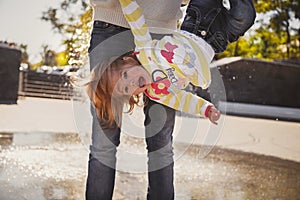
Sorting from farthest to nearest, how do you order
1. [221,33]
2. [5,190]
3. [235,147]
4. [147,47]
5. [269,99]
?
[269,99], [235,147], [5,190], [221,33], [147,47]

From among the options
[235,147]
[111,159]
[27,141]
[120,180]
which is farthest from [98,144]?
[235,147]

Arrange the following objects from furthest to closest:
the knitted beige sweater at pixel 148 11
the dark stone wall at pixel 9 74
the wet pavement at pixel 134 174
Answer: the dark stone wall at pixel 9 74, the wet pavement at pixel 134 174, the knitted beige sweater at pixel 148 11

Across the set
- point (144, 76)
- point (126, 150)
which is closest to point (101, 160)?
point (144, 76)

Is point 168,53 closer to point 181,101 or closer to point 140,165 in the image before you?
point 181,101

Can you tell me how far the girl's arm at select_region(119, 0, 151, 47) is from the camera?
1.90m

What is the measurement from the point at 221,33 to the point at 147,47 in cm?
45

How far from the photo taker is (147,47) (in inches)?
75.8

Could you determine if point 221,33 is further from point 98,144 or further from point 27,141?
point 27,141

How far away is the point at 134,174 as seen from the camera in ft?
10.6

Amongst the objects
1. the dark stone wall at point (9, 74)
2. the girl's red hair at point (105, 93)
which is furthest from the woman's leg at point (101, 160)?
the dark stone wall at point (9, 74)

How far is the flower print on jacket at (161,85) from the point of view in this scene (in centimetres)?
192

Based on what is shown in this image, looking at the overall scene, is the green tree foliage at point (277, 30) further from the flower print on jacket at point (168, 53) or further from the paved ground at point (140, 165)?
the flower print on jacket at point (168, 53)

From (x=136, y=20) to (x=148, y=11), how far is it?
169 millimetres

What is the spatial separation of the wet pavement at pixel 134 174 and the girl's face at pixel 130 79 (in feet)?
2.57
